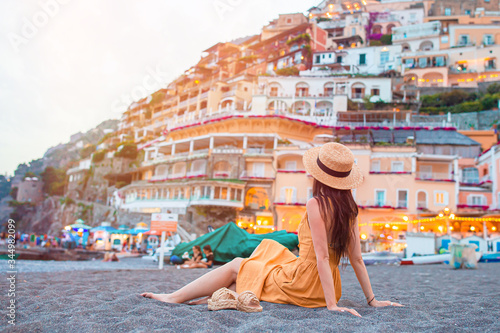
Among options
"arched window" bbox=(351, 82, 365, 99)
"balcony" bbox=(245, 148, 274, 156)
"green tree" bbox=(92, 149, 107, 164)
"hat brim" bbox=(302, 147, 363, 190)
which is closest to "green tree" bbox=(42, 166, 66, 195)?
"green tree" bbox=(92, 149, 107, 164)

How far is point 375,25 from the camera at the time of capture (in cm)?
5819

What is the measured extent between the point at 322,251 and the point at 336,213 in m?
0.36

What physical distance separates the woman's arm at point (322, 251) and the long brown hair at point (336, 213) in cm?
7

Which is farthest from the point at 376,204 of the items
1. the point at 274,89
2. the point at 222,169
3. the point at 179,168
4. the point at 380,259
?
the point at 274,89

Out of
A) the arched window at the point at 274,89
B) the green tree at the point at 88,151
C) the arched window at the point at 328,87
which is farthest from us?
the green tree at the point at 88,151

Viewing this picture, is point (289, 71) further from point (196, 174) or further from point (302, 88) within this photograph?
point (196, 174)

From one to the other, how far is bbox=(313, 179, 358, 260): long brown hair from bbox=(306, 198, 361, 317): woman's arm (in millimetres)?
67

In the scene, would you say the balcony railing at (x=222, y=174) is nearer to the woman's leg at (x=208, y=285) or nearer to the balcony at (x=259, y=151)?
the balcony at (x=259, y=151)

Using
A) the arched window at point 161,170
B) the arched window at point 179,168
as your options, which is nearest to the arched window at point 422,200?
the arched window at point 179,168

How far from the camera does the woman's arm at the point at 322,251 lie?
3.36m

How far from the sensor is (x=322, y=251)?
11.1 feet

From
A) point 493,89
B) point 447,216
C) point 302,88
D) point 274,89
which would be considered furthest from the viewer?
point 274,89

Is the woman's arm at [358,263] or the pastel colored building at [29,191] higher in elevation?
the pastel colored building at [29,191]

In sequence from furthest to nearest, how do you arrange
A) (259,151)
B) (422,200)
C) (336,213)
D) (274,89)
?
(274,89) < (259,151) < (422,200) < (336,213)
